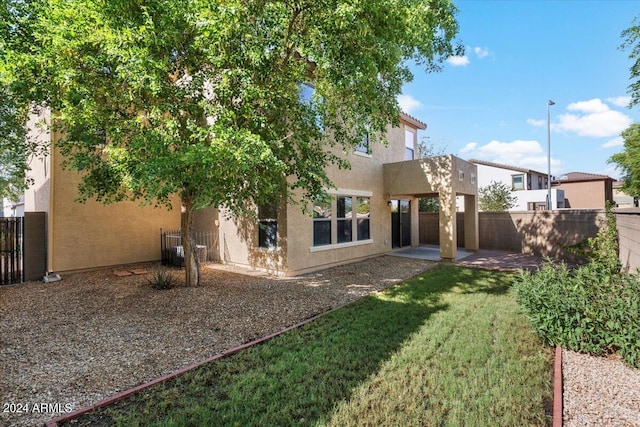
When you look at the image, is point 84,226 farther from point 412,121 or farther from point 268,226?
point 412,121

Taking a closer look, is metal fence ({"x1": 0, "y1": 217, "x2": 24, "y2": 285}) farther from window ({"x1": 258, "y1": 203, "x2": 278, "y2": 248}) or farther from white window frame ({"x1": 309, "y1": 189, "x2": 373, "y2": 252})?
white window frame ({"x1": 309, "y1": 189, "x2": 373, "y2": 252})

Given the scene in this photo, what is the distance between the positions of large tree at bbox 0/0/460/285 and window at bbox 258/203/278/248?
287 cm

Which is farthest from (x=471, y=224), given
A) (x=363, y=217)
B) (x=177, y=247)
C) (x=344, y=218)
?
(x=177, y=247)

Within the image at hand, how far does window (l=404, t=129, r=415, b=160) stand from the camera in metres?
17.1

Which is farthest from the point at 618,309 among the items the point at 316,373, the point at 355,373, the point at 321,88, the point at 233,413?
the point at 321,88

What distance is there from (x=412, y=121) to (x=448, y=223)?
22.0 feet

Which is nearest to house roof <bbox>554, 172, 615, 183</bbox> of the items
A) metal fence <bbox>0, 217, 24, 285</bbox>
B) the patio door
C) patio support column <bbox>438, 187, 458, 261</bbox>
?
the patio door

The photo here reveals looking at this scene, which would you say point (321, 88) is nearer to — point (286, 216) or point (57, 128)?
point (286, 216)

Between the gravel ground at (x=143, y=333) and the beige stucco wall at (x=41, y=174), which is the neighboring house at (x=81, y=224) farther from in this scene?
the gravel ground at (x=143, y=333)

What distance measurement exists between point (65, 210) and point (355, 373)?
38.5 feet

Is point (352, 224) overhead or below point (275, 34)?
below

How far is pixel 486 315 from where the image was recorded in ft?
21.4

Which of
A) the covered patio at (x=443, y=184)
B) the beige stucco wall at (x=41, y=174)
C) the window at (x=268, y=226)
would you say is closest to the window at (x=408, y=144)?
the covered patio at (x=443, y=184)

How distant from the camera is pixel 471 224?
16.4 meters
